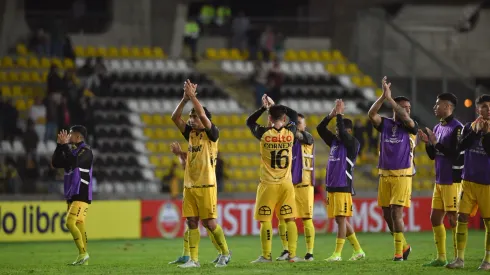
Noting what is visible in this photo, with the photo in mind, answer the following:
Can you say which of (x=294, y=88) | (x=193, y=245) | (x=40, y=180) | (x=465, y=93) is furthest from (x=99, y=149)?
(x=193, y=245)

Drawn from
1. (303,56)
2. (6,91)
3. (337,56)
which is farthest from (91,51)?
(337,56)

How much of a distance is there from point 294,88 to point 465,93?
6.29 meters

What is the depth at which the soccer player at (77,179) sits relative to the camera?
18.0 metres

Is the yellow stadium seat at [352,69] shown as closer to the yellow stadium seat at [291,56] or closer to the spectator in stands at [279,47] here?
the yellow stadium seat at [291,56]

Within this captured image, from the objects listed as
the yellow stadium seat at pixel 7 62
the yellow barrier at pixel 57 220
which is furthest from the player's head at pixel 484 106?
the yellow stadium seat at pixel 7 62

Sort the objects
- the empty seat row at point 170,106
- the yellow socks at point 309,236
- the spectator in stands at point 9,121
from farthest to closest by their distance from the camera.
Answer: the empty seat row at point 170,106, the spectator in stands at point 9,121, the yellow socks at point 309,236

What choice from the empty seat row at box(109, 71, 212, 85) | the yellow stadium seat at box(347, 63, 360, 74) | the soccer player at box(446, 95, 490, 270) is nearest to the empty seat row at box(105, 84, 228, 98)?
the empty seat row at box(109, 71, 212, 85)

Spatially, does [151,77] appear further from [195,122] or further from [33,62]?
[195,122]

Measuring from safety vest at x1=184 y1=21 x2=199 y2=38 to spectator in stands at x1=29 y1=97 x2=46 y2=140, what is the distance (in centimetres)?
761

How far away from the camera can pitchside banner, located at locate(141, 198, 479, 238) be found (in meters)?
27.3

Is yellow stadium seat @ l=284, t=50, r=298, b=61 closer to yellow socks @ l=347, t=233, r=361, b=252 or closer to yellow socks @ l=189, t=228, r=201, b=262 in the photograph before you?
yellow socks @ l=347, t=233, r=361, b=252

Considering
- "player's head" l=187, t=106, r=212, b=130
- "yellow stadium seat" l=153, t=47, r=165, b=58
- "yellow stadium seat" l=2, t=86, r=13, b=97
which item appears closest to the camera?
"player's head" l=187, t=106, r=212, b=130

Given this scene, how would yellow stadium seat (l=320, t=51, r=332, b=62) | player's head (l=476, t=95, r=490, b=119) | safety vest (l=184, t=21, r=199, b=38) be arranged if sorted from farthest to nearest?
1. yellow stadium seat (l=320, t=51, r=332, b=62)
2. safety vest (l=184, t=21, r=199, b=38)
3. player's head (l=476, t=95, r=490, b=119)

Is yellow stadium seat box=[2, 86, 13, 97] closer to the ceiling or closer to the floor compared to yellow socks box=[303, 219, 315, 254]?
closer to the ceiling
